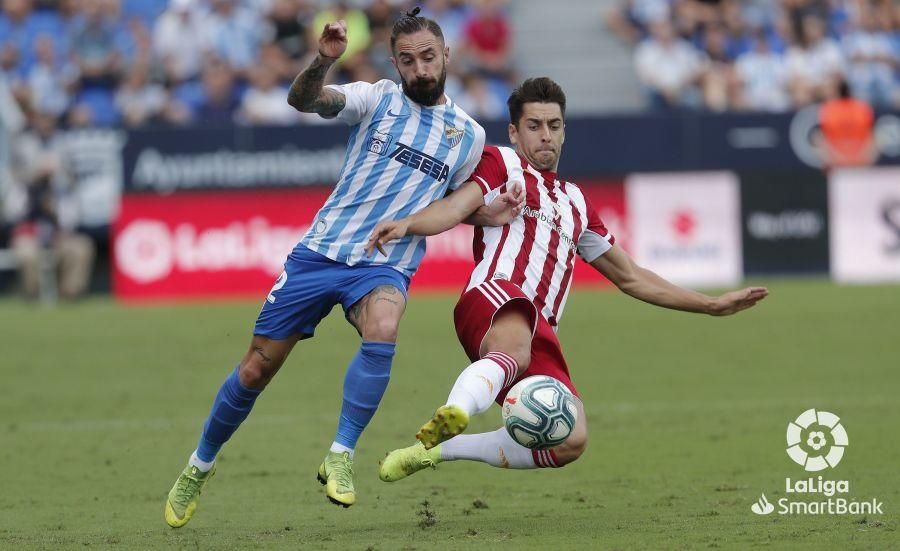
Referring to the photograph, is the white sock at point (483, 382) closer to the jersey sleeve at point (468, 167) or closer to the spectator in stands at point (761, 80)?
the jersey sleeve at point (468, 167)

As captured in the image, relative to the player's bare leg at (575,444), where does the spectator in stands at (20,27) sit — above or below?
above

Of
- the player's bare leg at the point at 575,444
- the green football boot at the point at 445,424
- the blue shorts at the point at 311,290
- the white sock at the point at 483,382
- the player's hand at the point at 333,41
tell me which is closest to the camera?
the green football boot at the point at 445,424

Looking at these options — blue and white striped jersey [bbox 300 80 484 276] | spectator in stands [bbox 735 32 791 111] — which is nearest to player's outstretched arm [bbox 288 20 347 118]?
blue and white striped jersey [bbox 300 80 484 276]

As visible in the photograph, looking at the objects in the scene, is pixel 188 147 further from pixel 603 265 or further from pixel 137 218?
pixel 603 265

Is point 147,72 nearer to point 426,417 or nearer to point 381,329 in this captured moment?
point 426,417

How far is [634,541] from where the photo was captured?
235 inches

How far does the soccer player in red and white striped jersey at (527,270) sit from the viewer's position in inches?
264

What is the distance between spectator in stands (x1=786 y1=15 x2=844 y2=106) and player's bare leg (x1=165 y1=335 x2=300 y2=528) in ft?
47.0

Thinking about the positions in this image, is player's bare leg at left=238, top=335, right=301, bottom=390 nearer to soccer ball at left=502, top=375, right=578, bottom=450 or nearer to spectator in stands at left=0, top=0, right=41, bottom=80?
soccer ball at left=502, top=375, right=578, bottom=450

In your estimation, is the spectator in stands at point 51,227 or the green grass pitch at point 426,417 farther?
the spectator in stands at point 51,227

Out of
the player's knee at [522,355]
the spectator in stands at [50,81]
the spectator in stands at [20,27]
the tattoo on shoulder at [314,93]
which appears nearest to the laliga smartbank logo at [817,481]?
the player's knee at [522,355]

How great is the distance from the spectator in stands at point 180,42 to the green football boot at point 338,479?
1475 cm

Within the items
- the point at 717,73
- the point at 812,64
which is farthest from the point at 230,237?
the point at 812,64

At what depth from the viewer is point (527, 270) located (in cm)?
692
